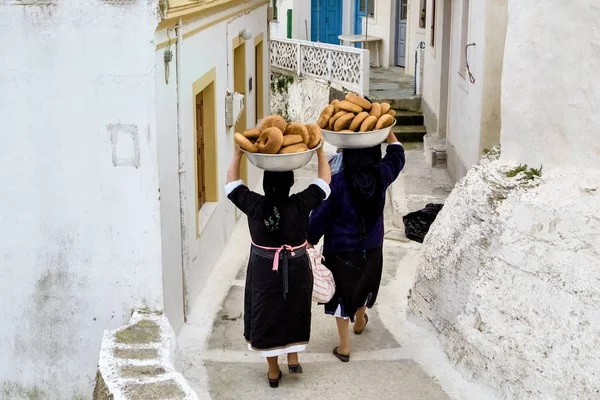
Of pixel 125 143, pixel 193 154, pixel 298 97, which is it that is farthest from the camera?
pixel 298 97

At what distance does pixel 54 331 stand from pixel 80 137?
1554 mm

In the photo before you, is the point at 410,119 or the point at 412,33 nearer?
the point at 410,119

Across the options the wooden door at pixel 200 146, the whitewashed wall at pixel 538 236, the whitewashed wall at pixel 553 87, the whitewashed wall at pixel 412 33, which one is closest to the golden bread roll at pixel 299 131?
the whitewashed wall at pixel 538 236

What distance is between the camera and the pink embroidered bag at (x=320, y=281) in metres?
6.46

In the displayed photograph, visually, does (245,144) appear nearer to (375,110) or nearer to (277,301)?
(277,301)

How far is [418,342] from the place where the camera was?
7363 mm

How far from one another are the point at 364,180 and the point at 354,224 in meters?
0.36

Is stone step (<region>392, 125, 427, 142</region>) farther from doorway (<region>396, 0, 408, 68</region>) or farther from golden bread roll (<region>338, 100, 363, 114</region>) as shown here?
golden bread roll (<region>338, 100, 363, 114</region>)

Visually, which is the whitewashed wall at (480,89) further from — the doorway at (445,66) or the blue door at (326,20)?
the blue door at (326,20)

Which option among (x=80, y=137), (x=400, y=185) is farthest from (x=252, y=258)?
(x=400, y=185)

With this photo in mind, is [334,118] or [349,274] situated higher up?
[334,118]

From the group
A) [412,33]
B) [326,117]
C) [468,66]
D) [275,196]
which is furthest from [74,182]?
[412,33]

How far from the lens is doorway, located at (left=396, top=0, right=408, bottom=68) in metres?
22.0

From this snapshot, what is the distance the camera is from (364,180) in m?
6.46
